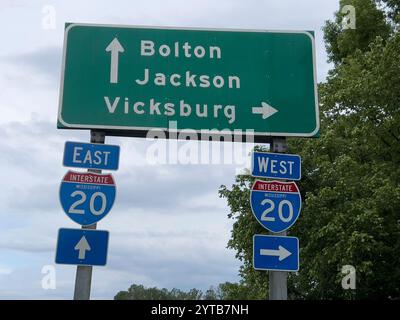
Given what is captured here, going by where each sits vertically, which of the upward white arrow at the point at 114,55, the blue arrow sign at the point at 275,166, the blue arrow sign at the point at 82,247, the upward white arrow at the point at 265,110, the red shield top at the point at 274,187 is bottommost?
the blue arrow sign at the point at 82,247

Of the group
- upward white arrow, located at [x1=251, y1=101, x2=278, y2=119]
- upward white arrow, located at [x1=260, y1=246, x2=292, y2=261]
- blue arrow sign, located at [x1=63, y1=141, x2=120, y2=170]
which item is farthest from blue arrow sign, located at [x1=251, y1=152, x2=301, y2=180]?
blue arrow sign, located at [x1=63, y1=141, x2=120, y2=170]

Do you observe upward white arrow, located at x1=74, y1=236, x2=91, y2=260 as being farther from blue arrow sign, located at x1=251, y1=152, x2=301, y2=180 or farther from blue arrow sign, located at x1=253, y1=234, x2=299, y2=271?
blue arrow sign, located at x1=251, y1=152, x2=301, y2=180

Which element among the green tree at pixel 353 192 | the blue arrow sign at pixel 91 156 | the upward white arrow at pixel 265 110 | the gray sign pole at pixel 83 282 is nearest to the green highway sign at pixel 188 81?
the upward white arrow at pixel 265 110

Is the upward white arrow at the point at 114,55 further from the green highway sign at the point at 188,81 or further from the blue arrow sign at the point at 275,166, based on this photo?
the blue arrow sign at the point at 275,166

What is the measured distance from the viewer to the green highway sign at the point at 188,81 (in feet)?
23.7

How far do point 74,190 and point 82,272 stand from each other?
1027 millimetres

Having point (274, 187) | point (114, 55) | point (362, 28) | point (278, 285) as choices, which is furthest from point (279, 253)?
point (362, 28)

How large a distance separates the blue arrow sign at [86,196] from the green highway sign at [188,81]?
84 cm

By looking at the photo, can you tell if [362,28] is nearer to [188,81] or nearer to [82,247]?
[188,81]

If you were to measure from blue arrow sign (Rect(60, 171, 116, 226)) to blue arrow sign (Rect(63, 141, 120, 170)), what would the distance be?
0.48 feet

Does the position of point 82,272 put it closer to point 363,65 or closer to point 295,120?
point 295,120

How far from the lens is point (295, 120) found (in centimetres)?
739

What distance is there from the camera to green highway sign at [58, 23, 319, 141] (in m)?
7.23
